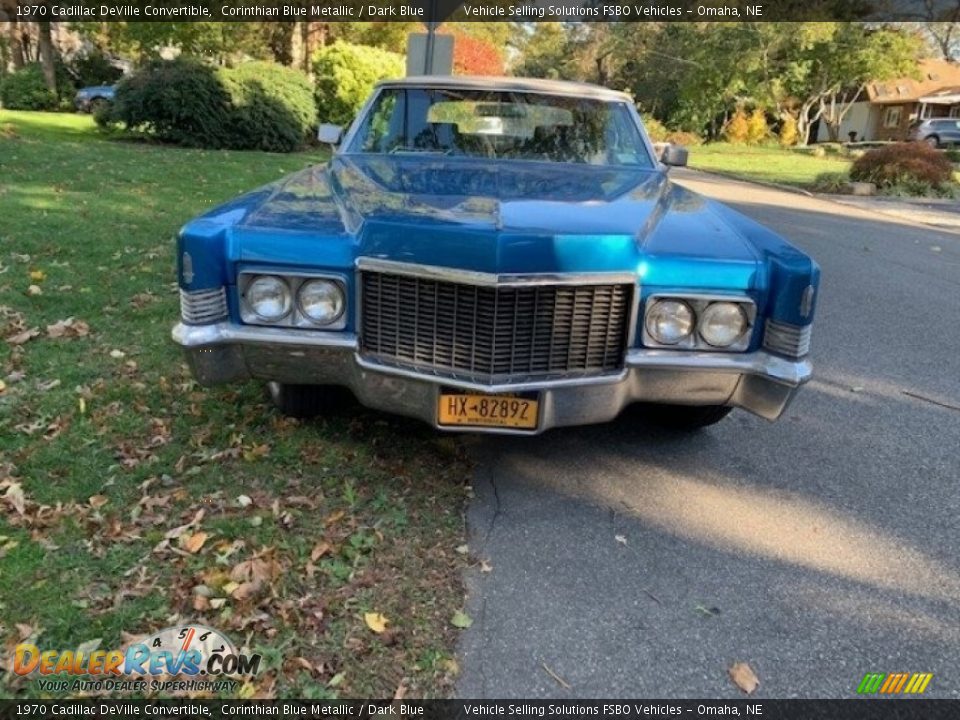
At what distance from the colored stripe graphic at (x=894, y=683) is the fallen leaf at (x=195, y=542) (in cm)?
216

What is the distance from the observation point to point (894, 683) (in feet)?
7.40

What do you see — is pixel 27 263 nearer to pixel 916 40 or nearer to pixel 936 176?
pixel 936 176

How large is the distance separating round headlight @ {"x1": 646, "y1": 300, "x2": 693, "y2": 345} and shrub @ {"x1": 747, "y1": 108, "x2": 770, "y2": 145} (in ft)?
129

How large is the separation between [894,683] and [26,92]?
1182 inches

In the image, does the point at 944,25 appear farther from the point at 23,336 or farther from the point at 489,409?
the point at 23,336

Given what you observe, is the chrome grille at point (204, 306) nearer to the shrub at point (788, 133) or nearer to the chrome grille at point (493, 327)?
the chrome grille at point (493, 327)

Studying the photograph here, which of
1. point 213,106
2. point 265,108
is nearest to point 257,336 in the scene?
point 213,106

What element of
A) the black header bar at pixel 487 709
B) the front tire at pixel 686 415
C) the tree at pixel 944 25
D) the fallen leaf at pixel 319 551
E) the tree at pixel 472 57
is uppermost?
the tree at pixel 944 25

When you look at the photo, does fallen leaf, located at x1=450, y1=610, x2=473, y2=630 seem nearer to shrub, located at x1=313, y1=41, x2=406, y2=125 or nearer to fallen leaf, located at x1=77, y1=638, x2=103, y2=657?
fallen leaf, located at x1=77, y1=638, x2=103, y2=657

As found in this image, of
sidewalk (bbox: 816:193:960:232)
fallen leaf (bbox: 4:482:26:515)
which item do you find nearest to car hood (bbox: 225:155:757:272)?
fallen leaf (bbox: 4:482:26:515)

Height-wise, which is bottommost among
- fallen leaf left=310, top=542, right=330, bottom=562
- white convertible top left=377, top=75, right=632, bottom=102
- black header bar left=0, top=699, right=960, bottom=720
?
black header bar left=0, top=699, right=960, bottom=720

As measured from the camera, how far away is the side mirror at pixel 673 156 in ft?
14.8

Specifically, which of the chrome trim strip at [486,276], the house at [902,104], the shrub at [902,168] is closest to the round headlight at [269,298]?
the chrome trim strip at [486,276]

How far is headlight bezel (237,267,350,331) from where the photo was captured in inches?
109
